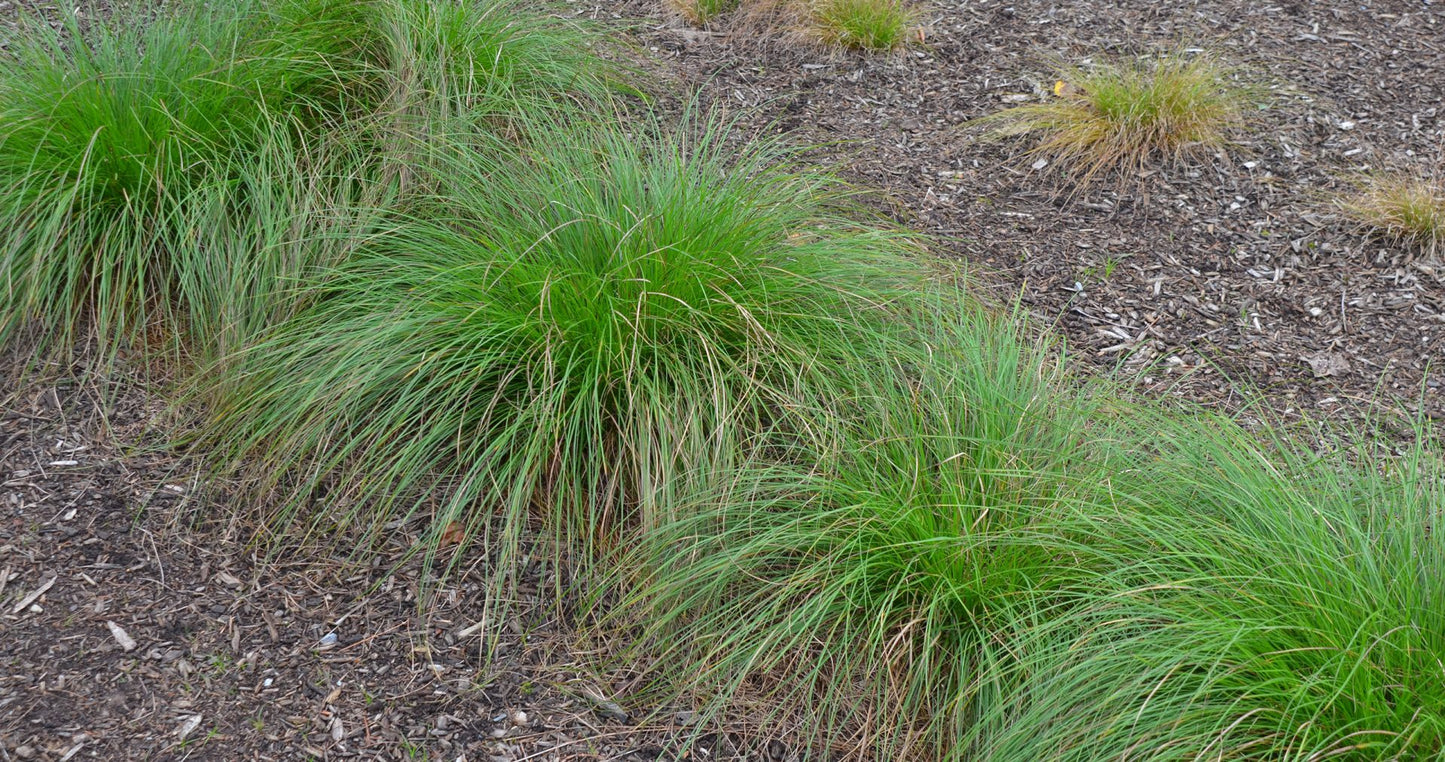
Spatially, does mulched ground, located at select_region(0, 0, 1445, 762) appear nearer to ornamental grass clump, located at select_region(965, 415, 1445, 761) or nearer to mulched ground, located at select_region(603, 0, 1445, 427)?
mulched ground, located at select_region(603, 0, 1445, 427)

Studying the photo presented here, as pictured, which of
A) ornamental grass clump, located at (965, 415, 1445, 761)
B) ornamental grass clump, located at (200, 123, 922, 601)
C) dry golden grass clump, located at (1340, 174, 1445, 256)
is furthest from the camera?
dry golden grass clump, located at (1340, 174, 1445, 256)

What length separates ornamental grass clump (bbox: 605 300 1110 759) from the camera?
2.48 m

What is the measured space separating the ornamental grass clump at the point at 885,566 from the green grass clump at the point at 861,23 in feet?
8.81

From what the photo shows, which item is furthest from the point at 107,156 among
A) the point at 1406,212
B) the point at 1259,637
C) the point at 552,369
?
the point at 1406,212

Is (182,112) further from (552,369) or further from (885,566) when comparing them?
(885,566)

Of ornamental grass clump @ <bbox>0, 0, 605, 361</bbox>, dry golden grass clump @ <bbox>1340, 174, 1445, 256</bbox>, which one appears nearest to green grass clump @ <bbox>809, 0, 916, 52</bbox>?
ornamental grass clump @ <bbox>0, 0, 605, 361</bbox>

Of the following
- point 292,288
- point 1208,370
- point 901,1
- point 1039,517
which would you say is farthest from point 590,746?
point 901,1

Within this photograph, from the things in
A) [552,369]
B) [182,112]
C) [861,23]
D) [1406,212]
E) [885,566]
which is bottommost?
[885,566]

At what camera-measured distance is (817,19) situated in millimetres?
5262

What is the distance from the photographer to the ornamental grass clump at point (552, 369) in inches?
114

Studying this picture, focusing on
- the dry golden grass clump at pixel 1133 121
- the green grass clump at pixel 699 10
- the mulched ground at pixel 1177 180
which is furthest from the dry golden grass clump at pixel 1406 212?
the green grass clump at pixel 699 10

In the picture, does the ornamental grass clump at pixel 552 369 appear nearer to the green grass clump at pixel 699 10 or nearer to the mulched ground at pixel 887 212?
the mulched ground at pixel 887 212

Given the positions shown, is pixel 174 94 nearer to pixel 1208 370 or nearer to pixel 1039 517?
pixel 1039 517

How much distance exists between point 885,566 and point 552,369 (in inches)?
39.4
